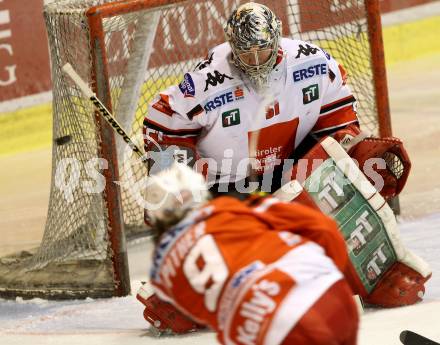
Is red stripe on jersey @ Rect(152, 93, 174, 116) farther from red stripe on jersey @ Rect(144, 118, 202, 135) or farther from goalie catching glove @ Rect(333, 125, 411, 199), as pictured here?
goalie catching glove @ Rect(333, 125, 411, 199)

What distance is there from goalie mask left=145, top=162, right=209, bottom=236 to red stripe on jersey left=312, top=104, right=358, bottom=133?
1.68 m

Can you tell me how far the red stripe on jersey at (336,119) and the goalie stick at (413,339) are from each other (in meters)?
1.06

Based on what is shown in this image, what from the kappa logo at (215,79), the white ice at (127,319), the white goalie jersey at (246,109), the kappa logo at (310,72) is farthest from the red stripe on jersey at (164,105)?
the white ice at (127,319)

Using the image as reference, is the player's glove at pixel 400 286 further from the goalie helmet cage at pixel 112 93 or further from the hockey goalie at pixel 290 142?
the goalie helmet cage at pixel 112 93

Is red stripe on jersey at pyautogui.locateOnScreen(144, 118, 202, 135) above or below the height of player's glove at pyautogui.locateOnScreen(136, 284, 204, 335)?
above

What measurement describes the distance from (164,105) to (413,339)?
1.26 m

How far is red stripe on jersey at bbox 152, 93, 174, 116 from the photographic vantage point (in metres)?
4.55

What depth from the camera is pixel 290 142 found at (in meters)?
4.67

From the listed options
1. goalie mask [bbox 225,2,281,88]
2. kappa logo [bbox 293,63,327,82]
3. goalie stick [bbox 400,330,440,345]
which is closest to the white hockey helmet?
goalie stick [bbox 400,330,440,345]

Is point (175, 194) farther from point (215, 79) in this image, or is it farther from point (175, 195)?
point (215, 79)

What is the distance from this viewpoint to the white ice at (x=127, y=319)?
412 centimetres

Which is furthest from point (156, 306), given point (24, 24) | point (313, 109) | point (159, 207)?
point (24, 24)

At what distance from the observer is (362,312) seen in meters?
4.33

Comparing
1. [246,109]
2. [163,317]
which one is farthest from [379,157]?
[163,317]
